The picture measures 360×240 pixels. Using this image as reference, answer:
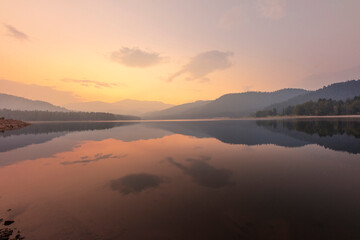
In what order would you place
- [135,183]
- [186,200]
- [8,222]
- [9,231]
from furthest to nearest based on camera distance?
[135,183], [186,200], [8,222], [9,231]

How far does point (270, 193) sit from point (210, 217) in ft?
17.4

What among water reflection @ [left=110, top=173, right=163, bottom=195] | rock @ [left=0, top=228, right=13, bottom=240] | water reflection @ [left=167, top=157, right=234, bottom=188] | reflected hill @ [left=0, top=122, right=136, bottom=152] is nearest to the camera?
rock @ [left=0, top=228, right=13, bottom=240]

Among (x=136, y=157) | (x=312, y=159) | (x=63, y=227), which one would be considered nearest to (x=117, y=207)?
(x=63, y=227)

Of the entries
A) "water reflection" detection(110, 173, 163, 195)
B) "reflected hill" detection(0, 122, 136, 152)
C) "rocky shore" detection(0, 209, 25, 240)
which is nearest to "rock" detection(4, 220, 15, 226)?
"rocky shore" detection(0, 209, 25, 240)

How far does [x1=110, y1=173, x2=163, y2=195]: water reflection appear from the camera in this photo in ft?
40.2

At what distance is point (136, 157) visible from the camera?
74.9ft

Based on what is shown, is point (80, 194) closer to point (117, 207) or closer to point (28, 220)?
point (28, 220)

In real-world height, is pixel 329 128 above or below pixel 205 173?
above

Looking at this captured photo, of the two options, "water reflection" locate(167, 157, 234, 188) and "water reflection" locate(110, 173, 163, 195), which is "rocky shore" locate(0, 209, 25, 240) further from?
"water reflection" locate(167, 157, 234, 188)

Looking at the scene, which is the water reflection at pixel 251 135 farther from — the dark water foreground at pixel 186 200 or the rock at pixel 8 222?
the rock at pixel 8 222

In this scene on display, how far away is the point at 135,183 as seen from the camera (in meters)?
13.4

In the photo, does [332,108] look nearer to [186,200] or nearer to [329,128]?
[329,128]

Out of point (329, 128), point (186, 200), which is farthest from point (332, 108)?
point (186, 200)

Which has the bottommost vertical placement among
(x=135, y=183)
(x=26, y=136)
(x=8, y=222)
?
(x=135, y=183)
